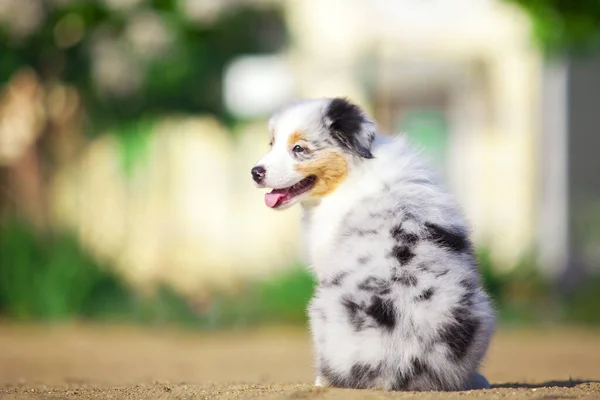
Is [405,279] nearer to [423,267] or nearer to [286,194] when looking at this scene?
[423,267]

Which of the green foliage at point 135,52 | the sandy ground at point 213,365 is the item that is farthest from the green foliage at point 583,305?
the green foliage at point 135,52

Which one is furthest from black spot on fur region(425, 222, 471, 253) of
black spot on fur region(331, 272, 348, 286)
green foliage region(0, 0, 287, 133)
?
green foliage region(0, 0, 287, 133)

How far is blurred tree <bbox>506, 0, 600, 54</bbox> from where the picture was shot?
11.3m

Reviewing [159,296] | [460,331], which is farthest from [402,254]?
[159,296]

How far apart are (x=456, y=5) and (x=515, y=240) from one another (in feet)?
11.3

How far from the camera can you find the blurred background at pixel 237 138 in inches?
492

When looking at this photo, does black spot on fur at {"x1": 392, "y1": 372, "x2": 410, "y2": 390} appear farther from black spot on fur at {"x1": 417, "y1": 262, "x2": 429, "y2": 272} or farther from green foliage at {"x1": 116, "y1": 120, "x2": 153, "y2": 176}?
green foliage at {"x1": 116, "y1": 120, "x2": 153, "y2": 176}

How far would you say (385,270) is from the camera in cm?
514

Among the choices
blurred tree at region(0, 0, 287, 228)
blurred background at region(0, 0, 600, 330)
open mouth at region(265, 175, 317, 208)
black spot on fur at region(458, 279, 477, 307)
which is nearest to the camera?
black spot on fur at region(458, 279, 477, 307)

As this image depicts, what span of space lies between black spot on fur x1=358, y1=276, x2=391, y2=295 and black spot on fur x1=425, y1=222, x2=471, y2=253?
37 cm

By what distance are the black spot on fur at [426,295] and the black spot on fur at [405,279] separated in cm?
6

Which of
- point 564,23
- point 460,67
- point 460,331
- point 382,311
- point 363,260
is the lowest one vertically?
point 460,331

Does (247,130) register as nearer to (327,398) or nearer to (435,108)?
(435,108)

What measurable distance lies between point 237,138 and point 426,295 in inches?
392
